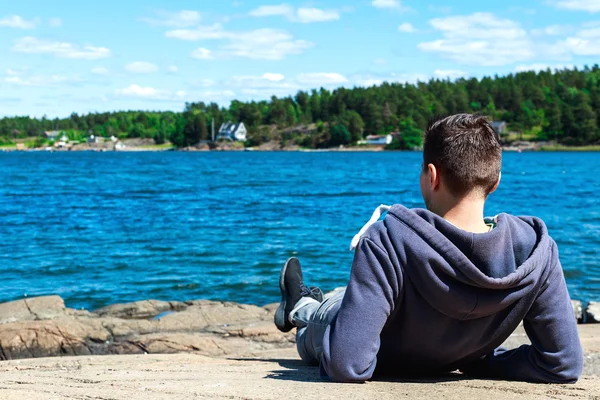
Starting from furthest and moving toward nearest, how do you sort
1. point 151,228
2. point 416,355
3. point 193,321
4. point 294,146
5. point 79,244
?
point 294,146 → point 151,228 → point 79,244 → point 193,321 → point 416,355

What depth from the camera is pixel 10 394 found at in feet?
11.2

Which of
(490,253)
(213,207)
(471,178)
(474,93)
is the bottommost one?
(213,207)

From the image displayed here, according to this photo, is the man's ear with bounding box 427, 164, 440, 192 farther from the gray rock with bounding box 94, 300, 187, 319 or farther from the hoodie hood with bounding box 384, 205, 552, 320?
the gray rock with bounding box 94, 300, 187, 319

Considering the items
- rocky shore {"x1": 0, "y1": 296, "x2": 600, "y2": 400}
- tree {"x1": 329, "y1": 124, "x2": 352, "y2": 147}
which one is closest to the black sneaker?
rocky shore {"x1": 0, "y1": 296, "x2": 600, "y2": 400}

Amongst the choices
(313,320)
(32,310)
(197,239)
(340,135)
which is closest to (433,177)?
(313,320)

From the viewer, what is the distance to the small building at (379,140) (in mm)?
176125

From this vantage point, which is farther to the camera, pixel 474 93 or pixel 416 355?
pixel 474 93

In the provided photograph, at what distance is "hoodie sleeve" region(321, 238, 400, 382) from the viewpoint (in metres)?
3.39

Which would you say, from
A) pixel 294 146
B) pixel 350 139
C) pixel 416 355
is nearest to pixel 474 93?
pixel 350 139

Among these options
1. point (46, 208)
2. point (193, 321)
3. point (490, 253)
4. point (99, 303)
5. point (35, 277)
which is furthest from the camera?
point (46, 208)

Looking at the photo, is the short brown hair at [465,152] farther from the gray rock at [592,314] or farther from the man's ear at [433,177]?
the gray rock at [592,314]

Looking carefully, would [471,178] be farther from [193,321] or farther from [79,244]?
[79,244]

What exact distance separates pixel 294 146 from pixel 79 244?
170 m

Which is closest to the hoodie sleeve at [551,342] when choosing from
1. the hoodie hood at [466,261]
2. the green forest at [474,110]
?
the hoodie hood at [466,261]
